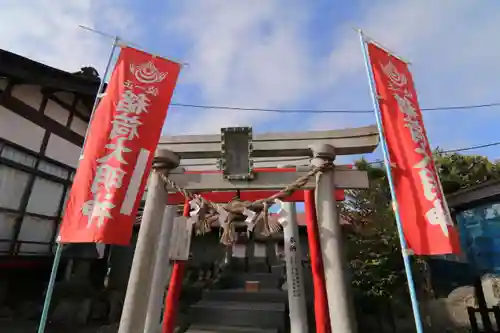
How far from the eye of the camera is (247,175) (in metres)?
5.06

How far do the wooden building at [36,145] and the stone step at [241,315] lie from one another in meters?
5.76

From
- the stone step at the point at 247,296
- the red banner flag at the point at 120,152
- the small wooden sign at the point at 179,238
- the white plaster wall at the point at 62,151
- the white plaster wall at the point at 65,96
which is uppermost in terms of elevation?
the white plaster wall at the point at 65,96

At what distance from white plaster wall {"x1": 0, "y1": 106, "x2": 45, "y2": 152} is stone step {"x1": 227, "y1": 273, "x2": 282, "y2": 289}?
9102 millimetres

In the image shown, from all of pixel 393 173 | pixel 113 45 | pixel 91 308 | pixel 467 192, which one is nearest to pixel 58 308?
pixel 91 308

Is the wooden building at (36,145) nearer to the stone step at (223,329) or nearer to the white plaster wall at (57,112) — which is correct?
the white plaster wall at (57,112)

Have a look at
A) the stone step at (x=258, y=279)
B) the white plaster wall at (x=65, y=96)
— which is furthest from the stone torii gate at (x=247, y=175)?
the stone step at (x=258, y=279)

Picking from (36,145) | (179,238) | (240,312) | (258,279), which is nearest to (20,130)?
(36,145)

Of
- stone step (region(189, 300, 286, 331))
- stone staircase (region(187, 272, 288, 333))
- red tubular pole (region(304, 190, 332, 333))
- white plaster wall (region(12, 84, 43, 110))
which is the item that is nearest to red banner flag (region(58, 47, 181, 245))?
red tubular pole (region(304, 190, 332, 333))

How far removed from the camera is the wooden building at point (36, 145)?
9.12 m

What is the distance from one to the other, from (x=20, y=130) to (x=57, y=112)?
Result: 1.77 meters

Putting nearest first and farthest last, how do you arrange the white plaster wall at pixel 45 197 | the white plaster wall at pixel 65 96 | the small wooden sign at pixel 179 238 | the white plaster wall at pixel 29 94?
the small wooden sign at pixel 179 238 → the white plaster wall at pixel 29 94 → the white plaster wall at pixel 45 197 → the white plaster wall at pixel 65 96

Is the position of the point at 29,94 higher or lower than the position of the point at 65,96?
lower

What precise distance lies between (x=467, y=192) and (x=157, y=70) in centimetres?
862

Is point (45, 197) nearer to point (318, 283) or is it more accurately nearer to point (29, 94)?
point (29, 94)
